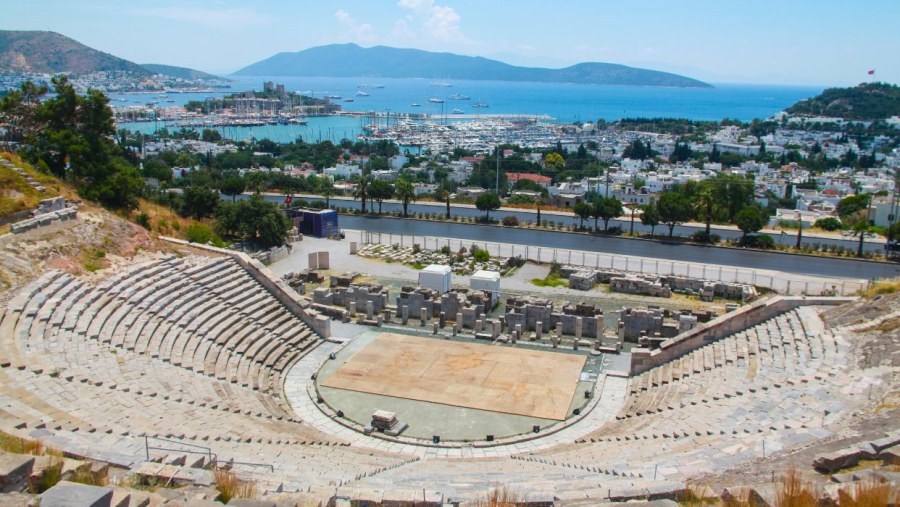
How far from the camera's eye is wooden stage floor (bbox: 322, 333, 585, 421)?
2483 cm

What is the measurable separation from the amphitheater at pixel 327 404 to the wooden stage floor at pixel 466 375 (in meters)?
1.26

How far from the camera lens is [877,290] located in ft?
92.2

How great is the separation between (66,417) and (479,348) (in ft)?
57.1

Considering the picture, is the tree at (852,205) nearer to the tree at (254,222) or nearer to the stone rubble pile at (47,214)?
the tree at (254,222)

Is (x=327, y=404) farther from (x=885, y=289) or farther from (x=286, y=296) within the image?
(x=885, y=289)

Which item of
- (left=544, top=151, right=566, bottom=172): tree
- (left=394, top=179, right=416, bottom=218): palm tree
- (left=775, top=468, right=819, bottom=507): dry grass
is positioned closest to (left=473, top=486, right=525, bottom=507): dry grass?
(left=775, top=468, right=819, bottom=507): dry grass

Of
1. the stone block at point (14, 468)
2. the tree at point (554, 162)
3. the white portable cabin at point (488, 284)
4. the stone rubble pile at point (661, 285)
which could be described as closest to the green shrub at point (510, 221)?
the stone rubble pile at point (661, 285)

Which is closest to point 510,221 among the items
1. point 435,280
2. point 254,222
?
point 254,222

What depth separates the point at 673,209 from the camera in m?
55.9

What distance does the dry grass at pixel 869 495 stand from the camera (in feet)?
32.7

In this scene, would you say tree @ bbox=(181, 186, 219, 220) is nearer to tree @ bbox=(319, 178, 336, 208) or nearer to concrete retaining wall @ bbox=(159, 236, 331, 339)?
concrete retaining wall @ bbox=(159, 236, 331, 339)

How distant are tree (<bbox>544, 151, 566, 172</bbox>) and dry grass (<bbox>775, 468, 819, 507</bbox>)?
386 feet

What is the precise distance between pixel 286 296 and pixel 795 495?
83.1 ft

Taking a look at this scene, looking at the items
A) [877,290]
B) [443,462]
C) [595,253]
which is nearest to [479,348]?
[443,462]
